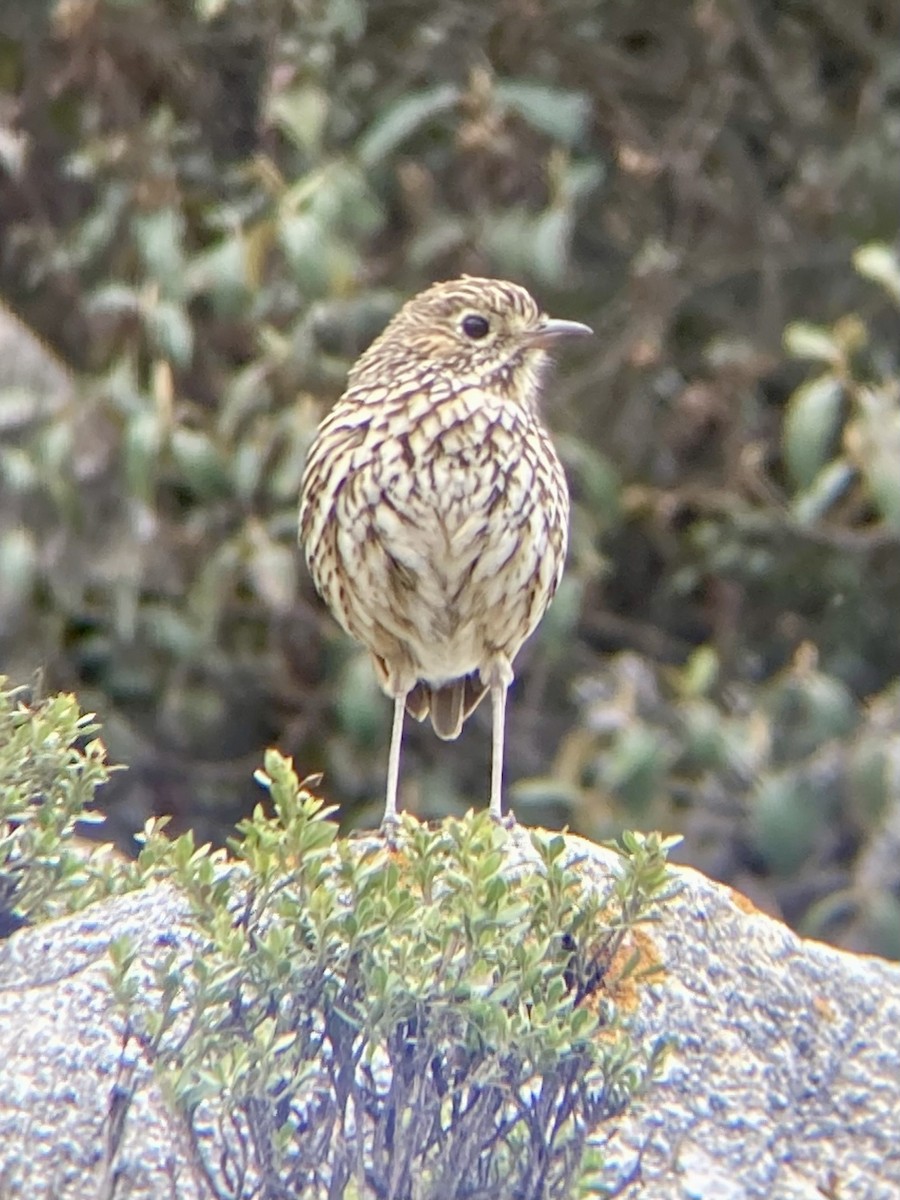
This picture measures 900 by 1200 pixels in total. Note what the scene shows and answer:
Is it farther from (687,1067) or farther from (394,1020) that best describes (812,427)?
(394,1020)

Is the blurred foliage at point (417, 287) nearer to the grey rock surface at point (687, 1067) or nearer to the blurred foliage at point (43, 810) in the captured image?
the grey rock surface at point (687, 1067)

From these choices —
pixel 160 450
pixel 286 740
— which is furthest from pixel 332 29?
pixel 286 740

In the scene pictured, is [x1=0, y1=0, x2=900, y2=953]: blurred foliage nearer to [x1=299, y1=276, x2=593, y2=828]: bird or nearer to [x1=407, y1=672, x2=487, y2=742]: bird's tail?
[x1=407, y1=672, x2=487, y2=742]: bird's tail

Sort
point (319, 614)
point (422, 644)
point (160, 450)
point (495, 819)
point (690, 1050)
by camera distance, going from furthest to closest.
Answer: point (319, 614) → point (160, 450) → point (422, 644) → point (495, 819) → point (690, 1050)

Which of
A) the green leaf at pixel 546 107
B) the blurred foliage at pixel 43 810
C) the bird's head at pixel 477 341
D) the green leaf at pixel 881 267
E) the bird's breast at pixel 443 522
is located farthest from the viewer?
the green leaf at pixel 546 107

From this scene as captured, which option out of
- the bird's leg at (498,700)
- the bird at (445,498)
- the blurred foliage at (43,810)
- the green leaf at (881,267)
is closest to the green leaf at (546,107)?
the green leaf at (881,267)

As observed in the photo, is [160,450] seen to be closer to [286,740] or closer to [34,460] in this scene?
[34,460]
